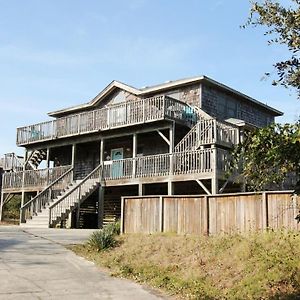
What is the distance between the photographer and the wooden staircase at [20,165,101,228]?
72.5ft

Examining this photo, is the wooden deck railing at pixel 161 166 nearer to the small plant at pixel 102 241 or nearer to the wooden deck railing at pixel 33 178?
the wooden deck railing at pixel 33 178

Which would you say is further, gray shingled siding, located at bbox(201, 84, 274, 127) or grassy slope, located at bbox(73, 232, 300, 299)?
gray shingled siding, located at bbox(201, 84, 274, 127)

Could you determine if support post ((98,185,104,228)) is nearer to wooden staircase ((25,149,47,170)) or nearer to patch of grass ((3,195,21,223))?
wooden staircase ((25,149,47,170))

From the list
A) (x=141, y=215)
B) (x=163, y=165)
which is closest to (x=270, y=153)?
(x=141, y=215)

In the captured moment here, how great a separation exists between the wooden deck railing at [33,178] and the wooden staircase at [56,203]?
1112 mm

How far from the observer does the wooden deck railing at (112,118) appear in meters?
22.5

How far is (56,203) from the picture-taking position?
72.6ft

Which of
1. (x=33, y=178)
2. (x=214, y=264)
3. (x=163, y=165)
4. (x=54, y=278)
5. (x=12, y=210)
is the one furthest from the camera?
(x=12, y=210)

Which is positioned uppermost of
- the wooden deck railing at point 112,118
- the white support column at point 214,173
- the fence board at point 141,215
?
the wooden deck railing at point 112,118

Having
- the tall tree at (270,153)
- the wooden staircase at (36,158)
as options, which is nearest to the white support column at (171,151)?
the wooden staircase at (36,158)

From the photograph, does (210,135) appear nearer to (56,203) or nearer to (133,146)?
(133,146)

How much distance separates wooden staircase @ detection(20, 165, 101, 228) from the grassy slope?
30.0 feet

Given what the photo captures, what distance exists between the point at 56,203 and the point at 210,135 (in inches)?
322

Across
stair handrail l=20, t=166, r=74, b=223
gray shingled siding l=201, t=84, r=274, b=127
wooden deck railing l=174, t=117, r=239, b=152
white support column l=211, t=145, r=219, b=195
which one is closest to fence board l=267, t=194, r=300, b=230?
white support column l=211, t=145, r=219, b=195
